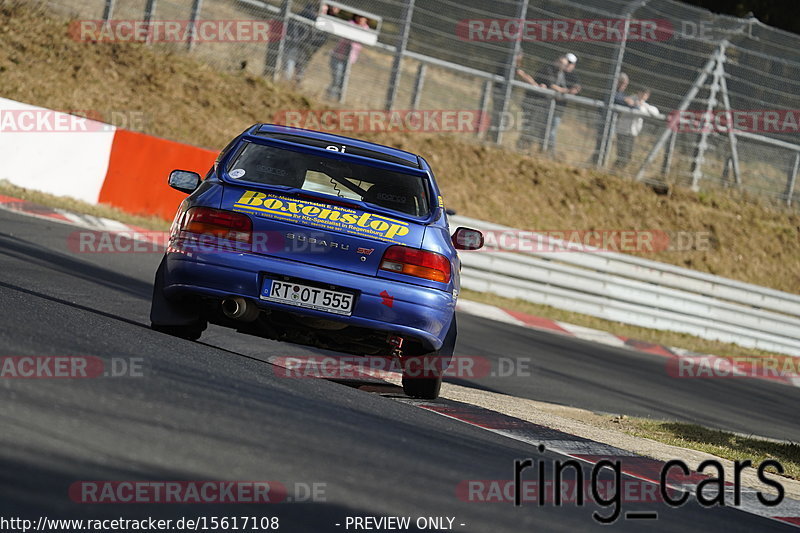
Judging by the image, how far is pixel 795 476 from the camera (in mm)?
7414

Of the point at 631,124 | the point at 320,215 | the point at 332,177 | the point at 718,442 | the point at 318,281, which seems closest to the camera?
the point at 318,281

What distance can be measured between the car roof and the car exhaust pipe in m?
1.22

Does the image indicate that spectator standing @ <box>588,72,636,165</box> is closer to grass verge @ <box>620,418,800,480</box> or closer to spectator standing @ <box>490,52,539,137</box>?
spectator standing @ <box>490,52,539,137</box>

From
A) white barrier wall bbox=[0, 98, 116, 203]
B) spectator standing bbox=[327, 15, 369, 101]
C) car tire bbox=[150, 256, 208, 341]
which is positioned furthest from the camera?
spectator standing bbox=[327, 15, 369, 101]

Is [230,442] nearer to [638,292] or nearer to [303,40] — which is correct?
[638,292]

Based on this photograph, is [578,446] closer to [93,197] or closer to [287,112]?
[93,197]

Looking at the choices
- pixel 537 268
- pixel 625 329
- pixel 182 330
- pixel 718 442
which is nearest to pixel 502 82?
pixel 537 268

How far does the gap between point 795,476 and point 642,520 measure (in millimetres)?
2951

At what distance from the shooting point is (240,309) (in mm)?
6695

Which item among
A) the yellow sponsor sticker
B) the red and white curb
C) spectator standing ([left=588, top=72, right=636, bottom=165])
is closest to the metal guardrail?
the red and white curb

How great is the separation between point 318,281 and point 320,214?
0.40 m

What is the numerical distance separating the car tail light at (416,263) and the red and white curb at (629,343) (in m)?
8.47

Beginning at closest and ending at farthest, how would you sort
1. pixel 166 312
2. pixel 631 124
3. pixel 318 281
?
pixel 318 281 → pixel 166 312 → pixel 631 124

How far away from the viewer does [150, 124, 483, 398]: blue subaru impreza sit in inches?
261
